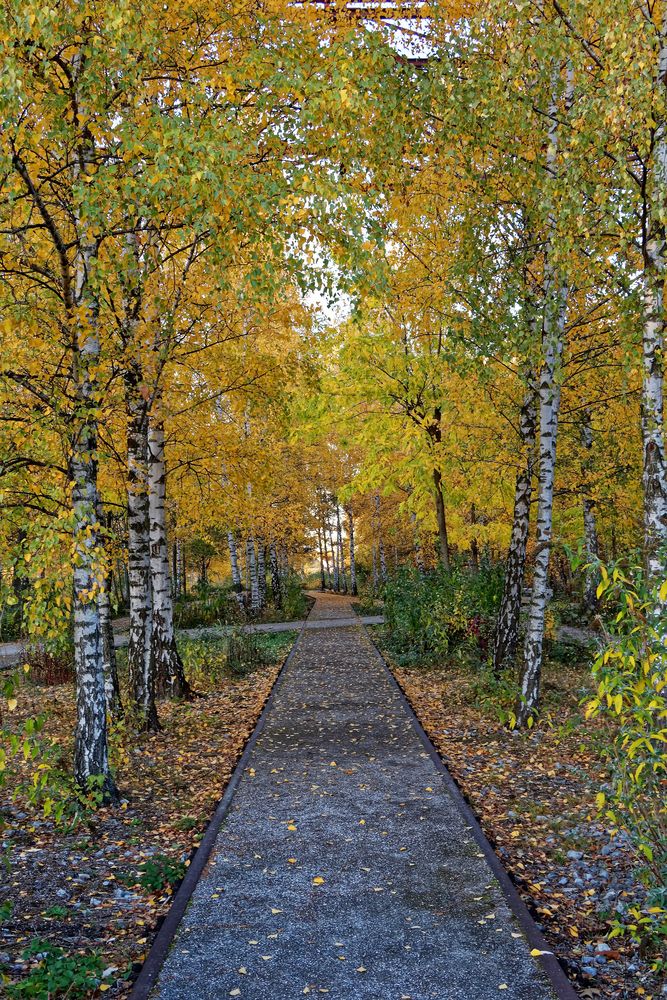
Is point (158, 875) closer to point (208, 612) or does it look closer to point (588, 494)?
point (588, 494)

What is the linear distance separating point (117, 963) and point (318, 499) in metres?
34.7

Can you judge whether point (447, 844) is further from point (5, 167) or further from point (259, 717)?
point (5, 167)

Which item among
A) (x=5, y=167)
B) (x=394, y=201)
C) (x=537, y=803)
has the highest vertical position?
(x=394, y=201)

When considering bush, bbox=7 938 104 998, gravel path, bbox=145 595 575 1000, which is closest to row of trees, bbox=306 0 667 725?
gravel path, bbox=145 595 575 1000

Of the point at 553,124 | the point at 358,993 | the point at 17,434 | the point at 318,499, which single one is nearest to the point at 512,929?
the point at 358,993

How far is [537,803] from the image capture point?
6.45m

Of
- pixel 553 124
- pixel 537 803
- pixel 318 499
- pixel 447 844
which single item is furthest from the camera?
pixel 318 499

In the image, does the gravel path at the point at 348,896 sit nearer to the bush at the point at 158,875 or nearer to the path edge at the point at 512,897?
the path edge at the point at 512,897

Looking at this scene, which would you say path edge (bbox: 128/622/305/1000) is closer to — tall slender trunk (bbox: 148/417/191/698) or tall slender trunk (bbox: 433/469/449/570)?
tall slender trunk (bbox: 148/417/191/698)

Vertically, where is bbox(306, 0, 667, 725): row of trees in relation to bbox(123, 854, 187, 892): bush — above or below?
above

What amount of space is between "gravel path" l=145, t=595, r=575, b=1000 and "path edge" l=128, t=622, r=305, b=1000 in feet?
0.17

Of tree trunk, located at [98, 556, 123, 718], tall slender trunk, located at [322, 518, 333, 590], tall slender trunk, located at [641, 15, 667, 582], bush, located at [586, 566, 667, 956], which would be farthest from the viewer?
tall slender trunk, located at [322, 518, 333, 590]

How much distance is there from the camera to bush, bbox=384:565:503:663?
12969 millimetres

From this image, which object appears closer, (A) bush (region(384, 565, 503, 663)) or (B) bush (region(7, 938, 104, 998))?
(B) bush (region(7, 938, 104, 998))
